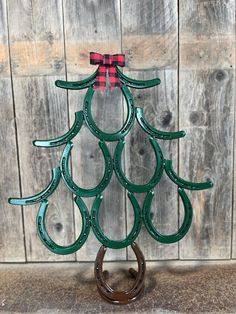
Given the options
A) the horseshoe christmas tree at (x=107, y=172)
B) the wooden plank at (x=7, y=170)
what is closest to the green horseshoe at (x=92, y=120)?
the horseshoe christmas tree at (x=107, y=172)

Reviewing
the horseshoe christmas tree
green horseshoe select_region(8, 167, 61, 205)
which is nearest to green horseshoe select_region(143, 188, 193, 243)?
the horseshoe christmas tree

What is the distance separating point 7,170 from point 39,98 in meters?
0.23

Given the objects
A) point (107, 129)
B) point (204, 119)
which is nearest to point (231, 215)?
point (204, 119)

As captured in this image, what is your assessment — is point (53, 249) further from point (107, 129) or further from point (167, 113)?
point (167, 113)

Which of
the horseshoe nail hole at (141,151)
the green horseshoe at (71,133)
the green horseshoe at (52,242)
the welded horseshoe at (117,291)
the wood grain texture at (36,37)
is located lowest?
the welded horseshoe at (117,291)

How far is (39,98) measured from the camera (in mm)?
1150

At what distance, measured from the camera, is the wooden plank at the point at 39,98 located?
3.66ft

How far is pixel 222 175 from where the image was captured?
1.18m

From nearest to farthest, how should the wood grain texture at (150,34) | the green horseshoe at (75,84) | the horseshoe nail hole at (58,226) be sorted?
the green horseshoe at (75,84), the wood grain texture at (150,34), the horseshoe nail hole at (58,226)

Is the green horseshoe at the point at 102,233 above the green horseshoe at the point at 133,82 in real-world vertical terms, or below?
below

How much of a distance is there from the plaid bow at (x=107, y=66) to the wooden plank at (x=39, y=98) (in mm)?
165

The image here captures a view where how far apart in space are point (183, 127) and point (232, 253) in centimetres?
41

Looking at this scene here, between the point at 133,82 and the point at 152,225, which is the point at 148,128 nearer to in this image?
the point at 133,82

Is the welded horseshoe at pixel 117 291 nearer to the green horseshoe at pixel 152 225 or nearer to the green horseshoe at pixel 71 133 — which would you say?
the green horseshoe at pixel 152 225
